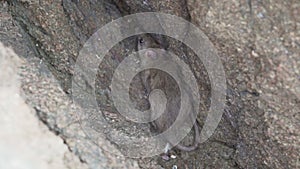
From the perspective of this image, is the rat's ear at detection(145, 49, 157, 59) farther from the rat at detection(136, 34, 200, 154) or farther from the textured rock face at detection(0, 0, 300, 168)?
the textured rock face at detection(0, 0, 300, 168)

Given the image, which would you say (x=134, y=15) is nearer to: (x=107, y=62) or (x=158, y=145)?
(x=107, y=62)

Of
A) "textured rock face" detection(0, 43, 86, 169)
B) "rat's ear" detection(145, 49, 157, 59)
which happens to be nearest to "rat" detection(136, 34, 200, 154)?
"rat's ear" detection(145, 49, 157, 59)

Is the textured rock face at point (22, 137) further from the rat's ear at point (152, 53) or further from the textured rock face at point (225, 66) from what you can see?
the rat's ear at point (152, 53)

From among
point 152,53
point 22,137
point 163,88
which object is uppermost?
point 22,137

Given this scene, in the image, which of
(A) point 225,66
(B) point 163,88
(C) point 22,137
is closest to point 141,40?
(B) point 163,88

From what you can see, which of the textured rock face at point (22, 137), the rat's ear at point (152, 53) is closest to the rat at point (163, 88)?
the rat's ear at point (152, 53)

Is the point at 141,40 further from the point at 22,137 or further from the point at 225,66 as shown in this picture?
the point at 22,137
